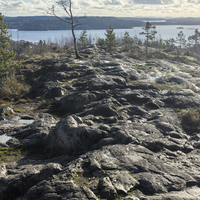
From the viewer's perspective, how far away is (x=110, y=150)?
8.74 m

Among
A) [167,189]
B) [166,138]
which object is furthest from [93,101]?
[167,189]

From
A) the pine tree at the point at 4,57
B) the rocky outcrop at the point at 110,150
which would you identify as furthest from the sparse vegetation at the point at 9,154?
the pine tree at the point at 4,57

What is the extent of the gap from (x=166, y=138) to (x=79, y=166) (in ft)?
16.6

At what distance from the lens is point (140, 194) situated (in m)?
6.50

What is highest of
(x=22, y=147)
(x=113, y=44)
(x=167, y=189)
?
(x=113, y=44)

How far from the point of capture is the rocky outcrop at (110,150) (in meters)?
6.69

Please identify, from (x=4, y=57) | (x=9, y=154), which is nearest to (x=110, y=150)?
(x=9, y=154)

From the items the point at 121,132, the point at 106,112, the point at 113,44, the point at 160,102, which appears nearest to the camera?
the point at 121,132

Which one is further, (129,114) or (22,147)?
(129,114)

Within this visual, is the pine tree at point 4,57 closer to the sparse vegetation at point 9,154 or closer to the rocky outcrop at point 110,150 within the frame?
the rocky outcrop at point 110,150

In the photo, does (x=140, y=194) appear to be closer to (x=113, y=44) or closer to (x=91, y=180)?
(x=91, y=180)

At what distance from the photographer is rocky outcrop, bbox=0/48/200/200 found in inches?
263

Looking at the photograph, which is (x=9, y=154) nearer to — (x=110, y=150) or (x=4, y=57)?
(x=110, y=150)

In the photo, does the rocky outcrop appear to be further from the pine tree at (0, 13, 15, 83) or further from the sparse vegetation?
the pine tree at (0, 13, 15, 83)
